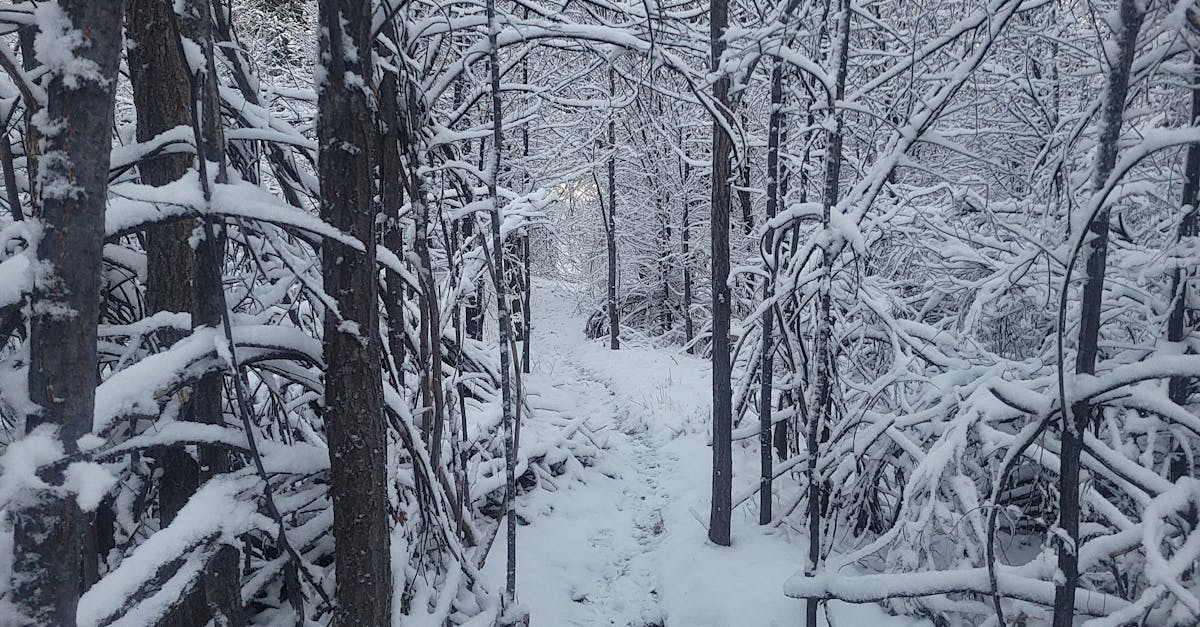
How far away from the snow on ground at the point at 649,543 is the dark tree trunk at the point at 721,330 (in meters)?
0.37

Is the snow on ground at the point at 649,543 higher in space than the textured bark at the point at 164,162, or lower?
lower

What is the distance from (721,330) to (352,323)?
4484 millimetres

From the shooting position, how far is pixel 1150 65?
2953mm

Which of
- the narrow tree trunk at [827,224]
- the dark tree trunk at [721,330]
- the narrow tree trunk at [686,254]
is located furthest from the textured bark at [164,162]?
the narrow tree trunk at [686,254]

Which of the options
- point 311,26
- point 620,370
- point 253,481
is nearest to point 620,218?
point 620,370

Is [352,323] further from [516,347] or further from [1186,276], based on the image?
[1186,276]

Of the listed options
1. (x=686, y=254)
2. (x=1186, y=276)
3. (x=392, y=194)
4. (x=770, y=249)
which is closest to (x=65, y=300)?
(x=392, y=194)

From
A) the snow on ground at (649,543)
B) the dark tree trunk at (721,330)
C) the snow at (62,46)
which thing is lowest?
the snow on ground at (649,543)

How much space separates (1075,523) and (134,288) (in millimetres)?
4803

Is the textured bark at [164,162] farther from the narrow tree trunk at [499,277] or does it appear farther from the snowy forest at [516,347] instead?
the narrow tree trunk at [499,277]

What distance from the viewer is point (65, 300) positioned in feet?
4.93

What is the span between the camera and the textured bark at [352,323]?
8.02ft

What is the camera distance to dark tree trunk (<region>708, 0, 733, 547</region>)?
6.11 meters

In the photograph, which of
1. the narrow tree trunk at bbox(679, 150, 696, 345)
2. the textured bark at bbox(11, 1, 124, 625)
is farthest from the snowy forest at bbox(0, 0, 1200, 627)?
the narrow tree trunk at bbox(679, 150, 696, 345)
